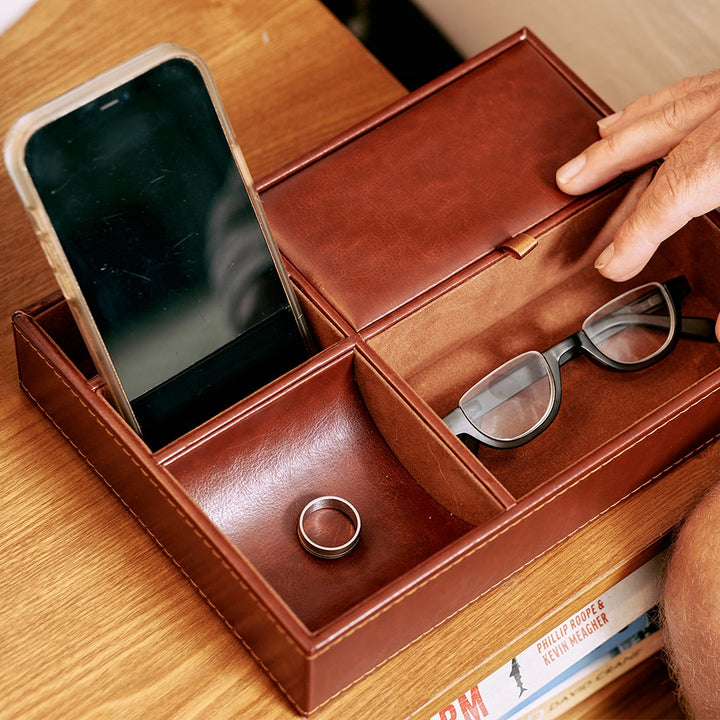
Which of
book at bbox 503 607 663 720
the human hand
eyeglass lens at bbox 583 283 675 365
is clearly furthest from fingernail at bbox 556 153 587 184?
book at bbox 503 607 663 720

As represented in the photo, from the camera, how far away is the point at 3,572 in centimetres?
73

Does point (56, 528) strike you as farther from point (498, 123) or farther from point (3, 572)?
point (498, 123)

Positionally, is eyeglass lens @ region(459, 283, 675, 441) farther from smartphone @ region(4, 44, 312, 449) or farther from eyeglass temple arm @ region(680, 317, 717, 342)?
smartphone @ region(4, 44, 312, 449)

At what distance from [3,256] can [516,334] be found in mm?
439

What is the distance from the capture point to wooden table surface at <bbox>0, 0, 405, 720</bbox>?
0.69 meters

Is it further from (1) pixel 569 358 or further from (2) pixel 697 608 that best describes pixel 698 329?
(2) pixel 697 608

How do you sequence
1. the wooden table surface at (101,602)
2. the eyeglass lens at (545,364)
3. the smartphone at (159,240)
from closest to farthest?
the smartphone at (159,240)
the wooden table surface at (101,602)
the eyeglass lens at (545,364)

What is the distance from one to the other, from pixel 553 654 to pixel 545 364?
223 mm

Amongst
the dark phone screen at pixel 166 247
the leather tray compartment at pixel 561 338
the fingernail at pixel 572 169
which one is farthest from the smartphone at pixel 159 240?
the fingernail at pixel 572 169

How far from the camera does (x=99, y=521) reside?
756mm

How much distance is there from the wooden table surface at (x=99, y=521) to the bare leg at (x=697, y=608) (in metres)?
0.28

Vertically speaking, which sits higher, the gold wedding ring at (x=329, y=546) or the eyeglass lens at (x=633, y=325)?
the gold wedding ring at (x=329, y=546)

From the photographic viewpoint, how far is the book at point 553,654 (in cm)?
75

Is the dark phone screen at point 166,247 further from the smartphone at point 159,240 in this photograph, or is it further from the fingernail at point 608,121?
the fingernail at point 608,121
